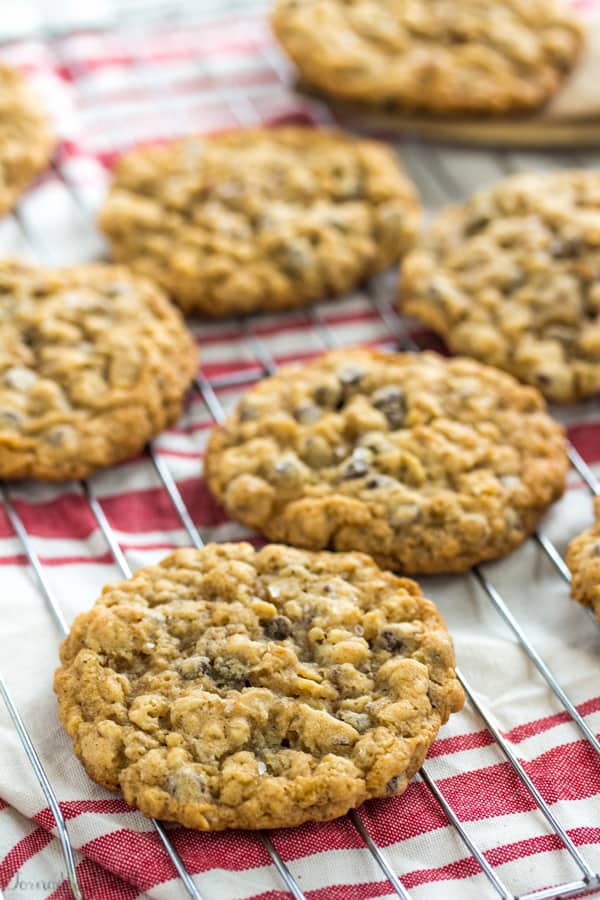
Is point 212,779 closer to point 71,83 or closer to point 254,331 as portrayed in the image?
point 254,331

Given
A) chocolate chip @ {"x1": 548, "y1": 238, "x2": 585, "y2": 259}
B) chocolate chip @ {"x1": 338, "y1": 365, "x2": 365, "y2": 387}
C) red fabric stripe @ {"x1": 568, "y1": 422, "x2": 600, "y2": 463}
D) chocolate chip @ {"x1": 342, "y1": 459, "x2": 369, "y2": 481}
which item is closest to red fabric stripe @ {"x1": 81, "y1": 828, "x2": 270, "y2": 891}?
chocolate chip @ {"x1": 342, "y1": 459, "x2": 369, "y2": 481}

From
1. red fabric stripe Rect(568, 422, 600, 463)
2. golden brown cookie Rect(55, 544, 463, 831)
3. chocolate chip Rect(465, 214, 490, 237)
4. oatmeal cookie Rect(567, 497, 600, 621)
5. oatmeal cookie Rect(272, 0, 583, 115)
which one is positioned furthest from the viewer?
oatmeal cookie Rect(272, 0, 583, 115)

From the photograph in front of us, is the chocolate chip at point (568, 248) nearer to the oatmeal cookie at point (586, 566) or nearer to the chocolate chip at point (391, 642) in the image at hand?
the oatmeal cookie at point (586, 566)

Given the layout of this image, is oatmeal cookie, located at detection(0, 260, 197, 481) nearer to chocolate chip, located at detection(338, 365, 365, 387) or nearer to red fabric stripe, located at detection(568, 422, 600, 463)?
chocolate chip, located at detection(338, 365, 365, 387)

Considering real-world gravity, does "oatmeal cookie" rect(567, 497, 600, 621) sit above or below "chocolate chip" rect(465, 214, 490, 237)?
below

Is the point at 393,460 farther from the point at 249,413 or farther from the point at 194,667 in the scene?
the point at 194,667

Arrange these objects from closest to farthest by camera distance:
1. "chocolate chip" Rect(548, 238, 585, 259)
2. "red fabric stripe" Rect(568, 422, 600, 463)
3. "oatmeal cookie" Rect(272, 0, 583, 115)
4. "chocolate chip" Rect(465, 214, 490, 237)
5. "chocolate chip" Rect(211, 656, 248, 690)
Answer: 1. "chocolate chip" Rect(211, 656, 248, 690)
2. "red fabric stripe" Rect(568, 422, 600, 463)
3. "chocolate chip" Rect(548, 238, 585, 259)
4. "chocolate chip" Rect(465, 214, 490, 237)
5. "oatmeal cookie" Rect(272, 0, 583, 115)

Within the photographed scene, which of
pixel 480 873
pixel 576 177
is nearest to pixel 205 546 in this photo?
pixel 480 873
